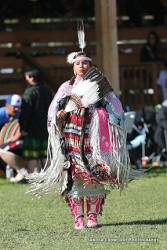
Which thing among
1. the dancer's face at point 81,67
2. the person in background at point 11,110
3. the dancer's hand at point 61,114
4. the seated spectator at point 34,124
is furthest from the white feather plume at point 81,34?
the seated spectator at point 34,124

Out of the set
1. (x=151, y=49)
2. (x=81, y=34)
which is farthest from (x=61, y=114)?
(x=151, y=49)

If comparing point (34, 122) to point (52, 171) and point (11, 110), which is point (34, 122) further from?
point (52, 171)

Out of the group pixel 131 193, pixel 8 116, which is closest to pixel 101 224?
pixel 131 193

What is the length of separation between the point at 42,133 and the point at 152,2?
7275 mm

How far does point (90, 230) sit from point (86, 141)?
82cm

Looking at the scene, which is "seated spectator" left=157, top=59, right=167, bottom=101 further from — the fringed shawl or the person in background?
the fringed shawl

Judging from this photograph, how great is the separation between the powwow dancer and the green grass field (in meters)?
0.36

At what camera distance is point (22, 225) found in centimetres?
946

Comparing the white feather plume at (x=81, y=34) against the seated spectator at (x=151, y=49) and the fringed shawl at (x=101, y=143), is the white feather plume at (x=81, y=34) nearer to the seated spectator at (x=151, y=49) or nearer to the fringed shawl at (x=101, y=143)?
the fringed shawl at (x=101, y=143)

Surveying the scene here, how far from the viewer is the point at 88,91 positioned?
885cm

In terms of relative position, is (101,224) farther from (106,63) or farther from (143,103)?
(143,103)

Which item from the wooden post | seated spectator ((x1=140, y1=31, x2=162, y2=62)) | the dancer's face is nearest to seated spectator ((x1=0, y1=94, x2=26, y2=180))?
the wooden post

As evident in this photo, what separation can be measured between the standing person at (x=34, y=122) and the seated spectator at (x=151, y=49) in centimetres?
495

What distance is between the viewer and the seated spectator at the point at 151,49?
18703 millimetres
